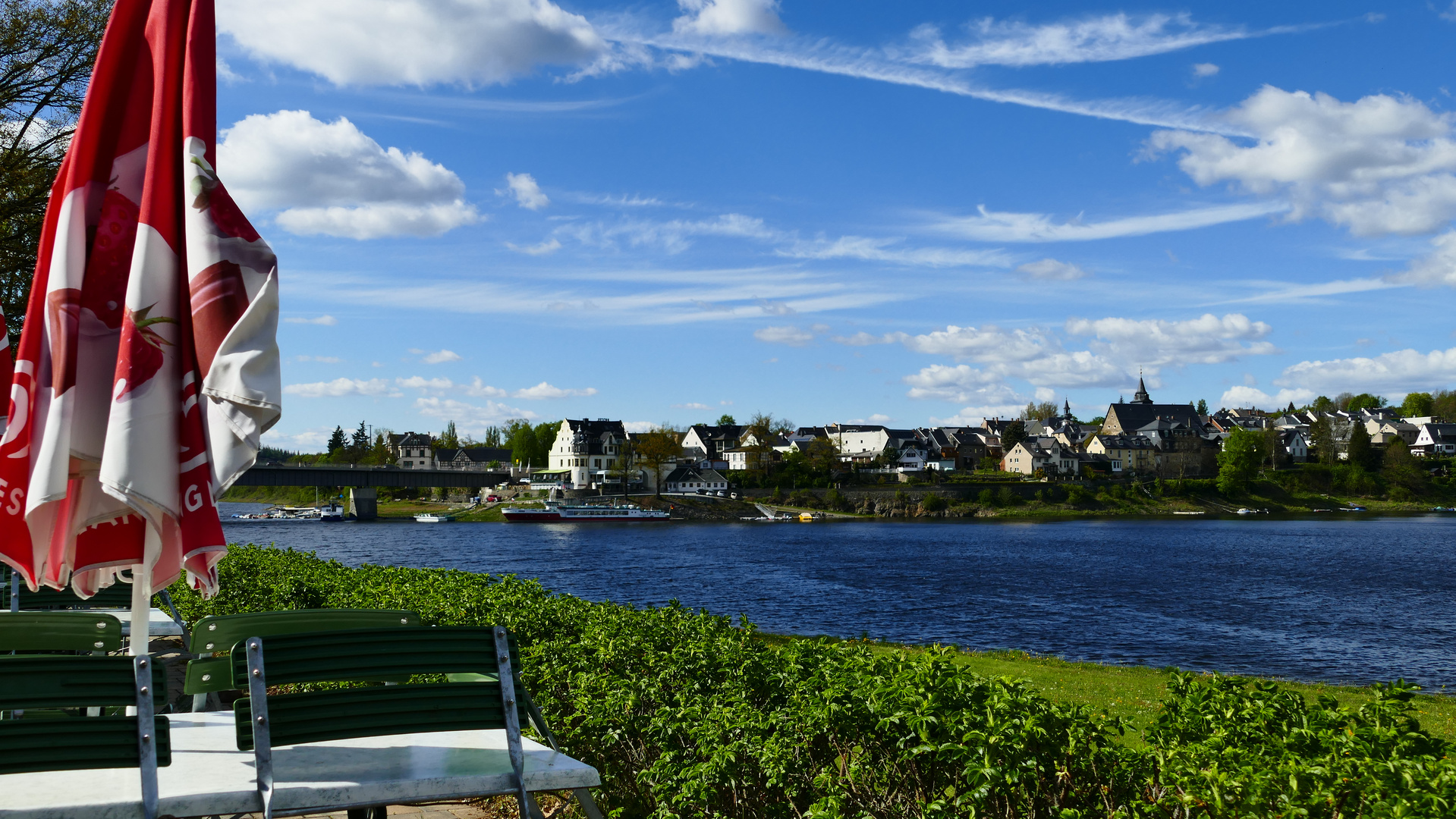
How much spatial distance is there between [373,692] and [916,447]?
492ft

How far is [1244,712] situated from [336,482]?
9134 centimetres

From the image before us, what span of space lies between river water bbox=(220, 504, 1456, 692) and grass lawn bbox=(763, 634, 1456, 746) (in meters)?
6.48

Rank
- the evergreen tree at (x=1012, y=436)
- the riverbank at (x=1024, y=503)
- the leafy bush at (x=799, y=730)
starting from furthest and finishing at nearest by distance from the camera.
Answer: the evergreen tree at (x=1012, y=436)
the riverbank at (x=1024, y=503)
the leafy bush at (x=799, y=730)

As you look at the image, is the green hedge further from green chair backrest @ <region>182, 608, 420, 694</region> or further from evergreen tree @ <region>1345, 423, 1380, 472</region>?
evergreen tree @ <region>1345, 423, 1380, 472</region>

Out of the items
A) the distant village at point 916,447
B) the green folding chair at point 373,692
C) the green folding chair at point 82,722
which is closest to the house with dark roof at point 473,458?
the distant village at point 916,447

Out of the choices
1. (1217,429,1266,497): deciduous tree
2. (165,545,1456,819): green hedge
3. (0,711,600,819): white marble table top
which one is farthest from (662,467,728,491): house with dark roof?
(0,711,600,819): white marble table top

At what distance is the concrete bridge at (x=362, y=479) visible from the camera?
274 ft

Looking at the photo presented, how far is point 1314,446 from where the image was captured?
455 ft

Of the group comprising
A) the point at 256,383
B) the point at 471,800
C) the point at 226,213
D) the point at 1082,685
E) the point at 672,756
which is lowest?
the point at 1082,685

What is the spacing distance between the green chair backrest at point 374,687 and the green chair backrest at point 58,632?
185 centimetres

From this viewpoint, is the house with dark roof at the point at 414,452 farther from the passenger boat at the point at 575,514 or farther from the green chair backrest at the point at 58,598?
the green chair backrest at the point at 58,598

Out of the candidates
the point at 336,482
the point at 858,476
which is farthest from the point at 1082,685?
the point at 858,476

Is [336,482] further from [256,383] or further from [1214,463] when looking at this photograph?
[1214,463]

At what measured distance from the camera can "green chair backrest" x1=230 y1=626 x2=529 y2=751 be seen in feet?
10.2
